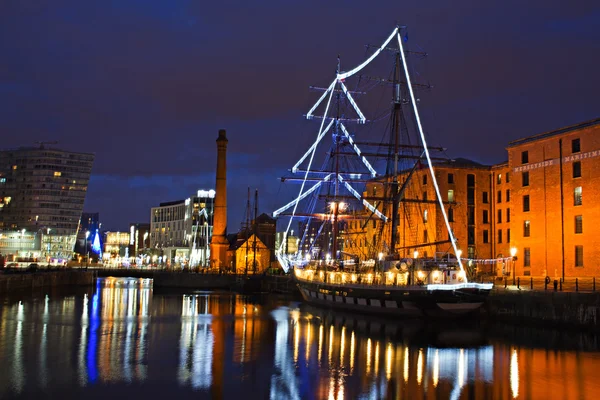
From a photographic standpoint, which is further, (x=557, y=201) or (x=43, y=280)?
(x=43, y=280)

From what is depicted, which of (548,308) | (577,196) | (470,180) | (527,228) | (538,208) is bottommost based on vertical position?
(548,308)

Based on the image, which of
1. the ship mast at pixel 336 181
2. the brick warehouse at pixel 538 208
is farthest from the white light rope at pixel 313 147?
the brick warehouse at pixel 538 208

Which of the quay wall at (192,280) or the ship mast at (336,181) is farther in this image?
the quay wall at (192,280)

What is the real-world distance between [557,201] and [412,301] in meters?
19.2

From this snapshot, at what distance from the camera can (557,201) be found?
6012 cm

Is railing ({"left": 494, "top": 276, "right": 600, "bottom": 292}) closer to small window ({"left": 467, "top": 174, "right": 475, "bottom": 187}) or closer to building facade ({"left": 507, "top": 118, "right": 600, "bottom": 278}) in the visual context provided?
building facade ({"left": 507, "top": 118, "right": 600, "bottom": 278})

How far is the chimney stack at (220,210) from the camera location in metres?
119

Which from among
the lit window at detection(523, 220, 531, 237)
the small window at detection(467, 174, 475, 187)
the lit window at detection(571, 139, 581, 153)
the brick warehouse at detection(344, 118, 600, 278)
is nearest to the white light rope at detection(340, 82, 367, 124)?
the brick warehouse at detection(344, 118, 600, 278)

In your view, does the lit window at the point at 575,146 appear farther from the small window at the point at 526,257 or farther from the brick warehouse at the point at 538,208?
the small window at the point at 526,257

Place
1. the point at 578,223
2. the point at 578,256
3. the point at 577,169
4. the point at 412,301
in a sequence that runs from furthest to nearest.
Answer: the point at 577,169
the point at 578,223
the point at 578,256
the point at 412,301

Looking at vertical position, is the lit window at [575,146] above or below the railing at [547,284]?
above

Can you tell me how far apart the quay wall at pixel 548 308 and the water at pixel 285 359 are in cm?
123

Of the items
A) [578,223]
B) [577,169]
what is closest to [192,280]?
[578,223]

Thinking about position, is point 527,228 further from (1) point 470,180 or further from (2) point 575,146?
(1) point 470,180
